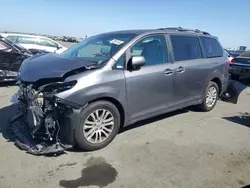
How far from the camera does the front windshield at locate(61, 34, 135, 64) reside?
4.12m

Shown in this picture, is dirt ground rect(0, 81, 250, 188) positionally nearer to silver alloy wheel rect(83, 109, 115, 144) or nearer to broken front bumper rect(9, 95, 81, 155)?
broken front bumper rect(9, 95, 81, 155)

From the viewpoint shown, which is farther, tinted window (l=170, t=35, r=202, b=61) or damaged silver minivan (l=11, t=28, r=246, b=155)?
tinted window (l=170, t=35, r=202, b=61)

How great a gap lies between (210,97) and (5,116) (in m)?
4.53

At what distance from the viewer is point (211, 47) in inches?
236

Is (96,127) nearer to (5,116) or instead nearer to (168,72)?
(168,72)

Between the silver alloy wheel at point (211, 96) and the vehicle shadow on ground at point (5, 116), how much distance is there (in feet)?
14.1

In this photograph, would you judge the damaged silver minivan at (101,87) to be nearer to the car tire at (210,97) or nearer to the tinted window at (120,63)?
the tinted window at (120,63)

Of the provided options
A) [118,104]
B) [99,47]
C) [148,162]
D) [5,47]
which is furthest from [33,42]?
[148,162]

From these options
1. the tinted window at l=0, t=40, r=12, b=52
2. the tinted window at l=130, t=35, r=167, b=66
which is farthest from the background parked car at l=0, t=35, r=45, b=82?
the tinted window at l=130, t=35, r=167, b=66

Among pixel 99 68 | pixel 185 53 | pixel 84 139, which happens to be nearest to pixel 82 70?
pixel 99 68

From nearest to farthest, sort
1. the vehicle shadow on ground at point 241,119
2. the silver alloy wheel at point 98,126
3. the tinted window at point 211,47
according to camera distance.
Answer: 1. the silver alloy wheel at point 98,126
2. the vehicle shadow on ground at point 241,119
3. the tinted window at point 211,47

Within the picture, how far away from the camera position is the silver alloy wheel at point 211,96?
5.97 meters

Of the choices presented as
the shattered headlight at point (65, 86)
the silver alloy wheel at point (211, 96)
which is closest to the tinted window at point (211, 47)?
the silver alloy wheel at point (211, 96)

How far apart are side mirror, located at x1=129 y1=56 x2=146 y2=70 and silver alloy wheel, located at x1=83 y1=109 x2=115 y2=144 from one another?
32.1 inches
